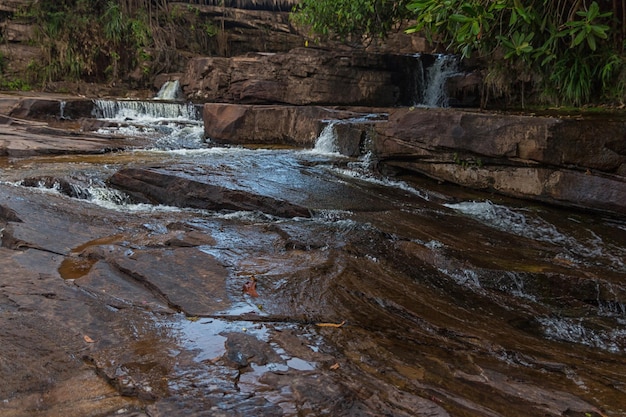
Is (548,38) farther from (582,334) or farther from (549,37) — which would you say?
(582,334)

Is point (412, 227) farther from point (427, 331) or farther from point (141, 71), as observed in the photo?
point (141, 71)

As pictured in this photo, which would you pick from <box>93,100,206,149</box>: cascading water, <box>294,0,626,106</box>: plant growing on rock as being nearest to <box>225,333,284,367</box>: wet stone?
<box>294,0,626,106</box>: plant growing on rock

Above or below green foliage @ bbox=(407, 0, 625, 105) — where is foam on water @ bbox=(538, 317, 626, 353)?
below

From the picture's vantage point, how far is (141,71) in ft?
53.3

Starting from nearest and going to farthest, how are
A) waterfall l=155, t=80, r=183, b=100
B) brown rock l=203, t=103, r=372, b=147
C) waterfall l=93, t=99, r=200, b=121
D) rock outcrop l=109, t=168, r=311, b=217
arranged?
rock outcrop l=109, t=168, r=311, b=217 → brown rock l=203, t=103, r=372, b=147 → waterfall l=93, t=99, r=200, b=121 → waterfall l=155, t=80, r=183, b=100

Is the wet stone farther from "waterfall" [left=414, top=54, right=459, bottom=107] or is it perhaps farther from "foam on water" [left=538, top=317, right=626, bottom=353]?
"waterfall" [left=414, top=54, right=459, bottom=107]

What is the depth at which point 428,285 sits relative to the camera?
12.8 ft

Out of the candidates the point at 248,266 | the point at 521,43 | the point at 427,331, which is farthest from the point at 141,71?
the point at 427,331

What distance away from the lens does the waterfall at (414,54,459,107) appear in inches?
502

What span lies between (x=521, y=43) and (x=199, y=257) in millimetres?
4618

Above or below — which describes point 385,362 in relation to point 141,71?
below

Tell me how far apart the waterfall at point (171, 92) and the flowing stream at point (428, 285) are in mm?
7601

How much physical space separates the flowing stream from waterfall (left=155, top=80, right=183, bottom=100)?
7.60 m

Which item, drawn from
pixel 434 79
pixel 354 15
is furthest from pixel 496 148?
pixel 434 79
